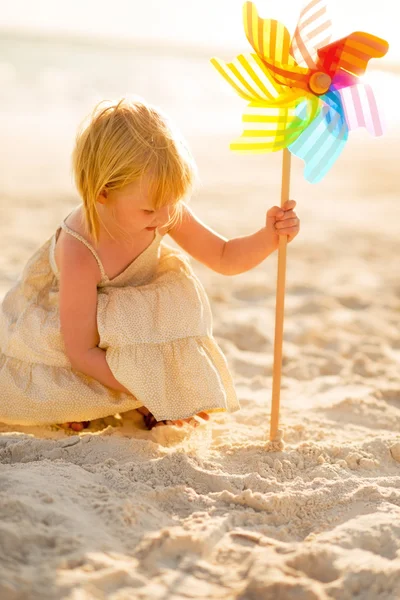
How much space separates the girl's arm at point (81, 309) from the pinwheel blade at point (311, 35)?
2.90ft

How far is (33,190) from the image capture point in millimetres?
5348

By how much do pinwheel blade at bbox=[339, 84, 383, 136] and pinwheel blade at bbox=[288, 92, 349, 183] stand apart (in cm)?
3

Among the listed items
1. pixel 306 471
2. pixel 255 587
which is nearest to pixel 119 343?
pixel 306 471

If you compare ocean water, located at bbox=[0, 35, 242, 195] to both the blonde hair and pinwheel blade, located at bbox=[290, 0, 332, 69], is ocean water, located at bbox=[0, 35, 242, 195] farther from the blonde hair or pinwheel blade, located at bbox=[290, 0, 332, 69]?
pinwheel blade, located at bbox=[290, 0, 332, 69]

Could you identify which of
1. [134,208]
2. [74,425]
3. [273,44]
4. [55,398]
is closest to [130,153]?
[134,208]

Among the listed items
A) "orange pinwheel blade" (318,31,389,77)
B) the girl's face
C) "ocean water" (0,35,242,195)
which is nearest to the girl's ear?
the girl's face

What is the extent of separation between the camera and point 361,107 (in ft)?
6.93

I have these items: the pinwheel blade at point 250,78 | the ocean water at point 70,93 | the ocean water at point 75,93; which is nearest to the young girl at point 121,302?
the pinwheel blade at point 250,78

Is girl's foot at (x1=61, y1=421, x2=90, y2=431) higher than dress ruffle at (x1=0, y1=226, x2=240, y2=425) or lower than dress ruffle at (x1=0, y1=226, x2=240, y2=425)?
lower

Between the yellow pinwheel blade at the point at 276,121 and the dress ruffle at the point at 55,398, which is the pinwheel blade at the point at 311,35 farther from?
the dress ruffle at the point at 55,398

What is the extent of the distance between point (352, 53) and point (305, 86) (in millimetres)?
153

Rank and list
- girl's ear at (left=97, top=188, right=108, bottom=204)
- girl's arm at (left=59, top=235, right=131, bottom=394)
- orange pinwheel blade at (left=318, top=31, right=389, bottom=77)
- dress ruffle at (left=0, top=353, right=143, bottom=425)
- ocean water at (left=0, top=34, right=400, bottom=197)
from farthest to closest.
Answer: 1. ocean water at (left=0, top=34, right=400, bottom=197)
2. dress ruffle at (left=0, top=353, right=143, bottom=425)
3. girl's arm at (left=59, top=235, right=131, bottom=394)
4. girl's ear at (left=97, top=188, right=108, bottom=204)
5. orange pinwheel blade at (left=318, top=31, right=389, bottom=77)

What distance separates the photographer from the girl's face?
7.16 ft

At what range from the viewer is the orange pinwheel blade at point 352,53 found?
2.02m
